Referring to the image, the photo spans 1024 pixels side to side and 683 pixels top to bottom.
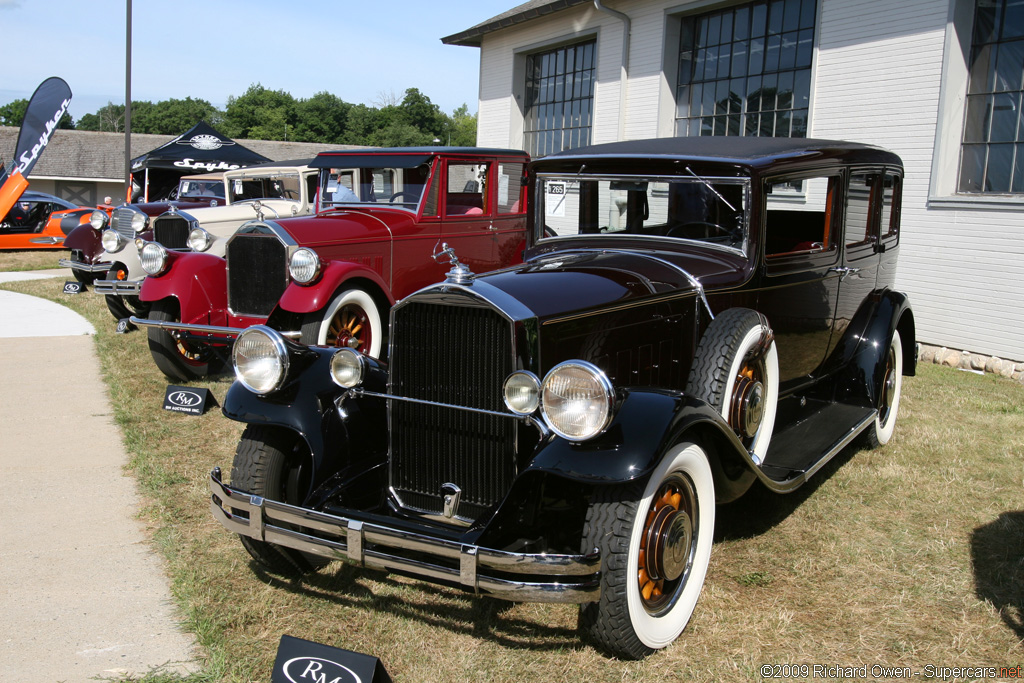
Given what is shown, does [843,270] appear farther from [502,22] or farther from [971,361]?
[502,22]

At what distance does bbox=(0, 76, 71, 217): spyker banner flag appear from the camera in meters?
13.6

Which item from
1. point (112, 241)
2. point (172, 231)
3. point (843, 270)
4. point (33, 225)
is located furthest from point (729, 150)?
point (33, 225)

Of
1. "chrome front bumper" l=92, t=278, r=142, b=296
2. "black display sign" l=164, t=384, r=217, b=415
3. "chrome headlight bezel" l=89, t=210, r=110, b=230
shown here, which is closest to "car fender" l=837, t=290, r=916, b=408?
"black display sign" l=164, t=384, r=217, b=415

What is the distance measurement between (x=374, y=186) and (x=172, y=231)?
3.43m

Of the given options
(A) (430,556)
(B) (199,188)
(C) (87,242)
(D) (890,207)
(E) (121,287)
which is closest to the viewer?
(A) (430,556)

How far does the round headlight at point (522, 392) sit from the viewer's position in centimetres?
261

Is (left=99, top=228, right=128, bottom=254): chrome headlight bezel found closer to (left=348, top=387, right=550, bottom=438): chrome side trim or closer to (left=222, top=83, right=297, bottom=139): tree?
(left=348, top=387, right=550, bottom=438): chrome side trim

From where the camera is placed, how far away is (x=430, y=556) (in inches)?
99.4

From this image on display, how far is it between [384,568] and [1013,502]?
3.47 m

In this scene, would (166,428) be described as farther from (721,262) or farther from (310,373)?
(721,262)

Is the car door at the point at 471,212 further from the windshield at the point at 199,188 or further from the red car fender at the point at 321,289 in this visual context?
the windshield at the point at 199,188

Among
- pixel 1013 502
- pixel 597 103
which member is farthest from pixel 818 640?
pixel 597 103

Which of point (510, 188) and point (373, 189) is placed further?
point (510, 188)

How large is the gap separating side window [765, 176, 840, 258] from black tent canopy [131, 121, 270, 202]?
12817 millimetres
